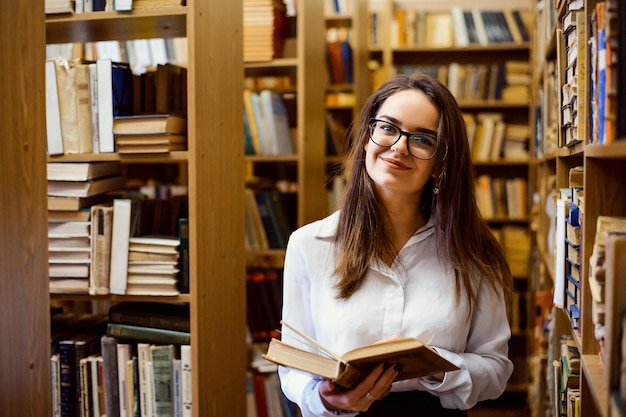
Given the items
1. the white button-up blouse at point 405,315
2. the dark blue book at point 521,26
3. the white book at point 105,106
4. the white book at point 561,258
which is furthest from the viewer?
the dark blue book at point 521,26

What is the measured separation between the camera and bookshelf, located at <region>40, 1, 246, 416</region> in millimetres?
2311

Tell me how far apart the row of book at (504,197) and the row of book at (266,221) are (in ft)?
6.44

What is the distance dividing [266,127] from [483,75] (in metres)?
2.12

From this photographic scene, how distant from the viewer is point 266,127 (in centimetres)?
379

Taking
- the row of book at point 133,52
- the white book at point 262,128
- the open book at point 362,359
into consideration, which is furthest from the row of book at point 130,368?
the row of book at point 133,52

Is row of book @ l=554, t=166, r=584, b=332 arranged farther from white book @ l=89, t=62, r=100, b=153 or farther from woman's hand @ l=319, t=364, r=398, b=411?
white book @ l=89, t=62, r=100, b=153

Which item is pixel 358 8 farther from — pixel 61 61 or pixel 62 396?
pixel 62 396

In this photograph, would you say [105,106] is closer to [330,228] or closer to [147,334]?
[147,334]

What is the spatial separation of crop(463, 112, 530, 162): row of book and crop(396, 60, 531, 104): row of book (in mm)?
150

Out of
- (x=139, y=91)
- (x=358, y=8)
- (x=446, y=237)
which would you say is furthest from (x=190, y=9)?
(x=358, y=8)

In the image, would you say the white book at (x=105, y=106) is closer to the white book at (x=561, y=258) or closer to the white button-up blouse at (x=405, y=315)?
the white button-up blouse at (x=405, y=315)

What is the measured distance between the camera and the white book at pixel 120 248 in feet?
7.84

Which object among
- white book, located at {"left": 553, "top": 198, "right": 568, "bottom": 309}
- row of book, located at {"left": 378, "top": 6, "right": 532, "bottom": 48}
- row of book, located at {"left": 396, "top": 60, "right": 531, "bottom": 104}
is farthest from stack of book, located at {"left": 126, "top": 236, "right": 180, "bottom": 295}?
row of book, located at {"left": 378, "top": 6, "right": 532, "bottom": 48}

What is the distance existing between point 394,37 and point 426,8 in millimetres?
387
